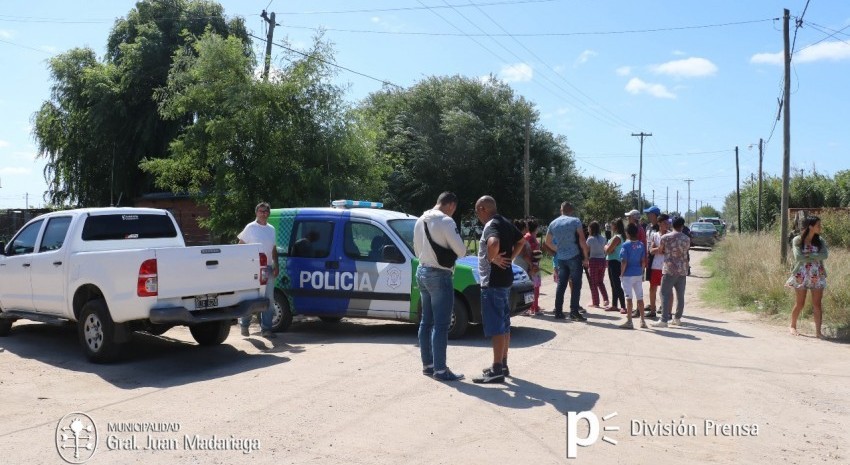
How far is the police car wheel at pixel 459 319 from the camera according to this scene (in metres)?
9.70

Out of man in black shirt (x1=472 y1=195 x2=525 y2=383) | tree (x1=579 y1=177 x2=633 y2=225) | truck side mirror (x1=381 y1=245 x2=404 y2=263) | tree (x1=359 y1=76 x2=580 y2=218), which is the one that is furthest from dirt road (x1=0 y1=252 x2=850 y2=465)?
tree (x1=579 y1=177 x2=633 y2=225)

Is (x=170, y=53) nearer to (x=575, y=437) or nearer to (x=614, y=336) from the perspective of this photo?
(x=614, y=336)

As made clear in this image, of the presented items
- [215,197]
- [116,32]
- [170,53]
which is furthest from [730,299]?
[116,32]

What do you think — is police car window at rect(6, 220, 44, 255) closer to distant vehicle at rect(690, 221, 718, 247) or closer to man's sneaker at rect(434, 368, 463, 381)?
man's sneaker at rect(434, 368, 463, 381)

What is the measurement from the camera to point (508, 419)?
5977mm

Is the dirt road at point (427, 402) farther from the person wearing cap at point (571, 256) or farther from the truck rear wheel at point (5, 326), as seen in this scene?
the person wearing cap at point (571, 256)

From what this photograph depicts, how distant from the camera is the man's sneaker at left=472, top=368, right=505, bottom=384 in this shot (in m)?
7.14

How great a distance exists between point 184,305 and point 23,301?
2.94m

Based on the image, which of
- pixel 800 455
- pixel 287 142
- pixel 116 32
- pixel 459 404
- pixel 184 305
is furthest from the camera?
pixel 116 32

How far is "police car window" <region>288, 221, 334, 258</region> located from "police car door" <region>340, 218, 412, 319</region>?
30cm

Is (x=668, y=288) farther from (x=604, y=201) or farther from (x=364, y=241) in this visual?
(x=604, y=201)

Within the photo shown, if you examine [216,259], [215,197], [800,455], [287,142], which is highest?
[287,142]

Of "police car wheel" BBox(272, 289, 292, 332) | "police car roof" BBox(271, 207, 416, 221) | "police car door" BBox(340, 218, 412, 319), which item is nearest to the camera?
"police car door" BBox(340, 218, 412, 319)

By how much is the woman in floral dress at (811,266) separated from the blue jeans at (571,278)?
10.2 ft
